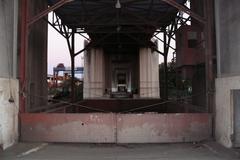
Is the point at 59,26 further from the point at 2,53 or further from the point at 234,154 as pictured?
the point at 234,154

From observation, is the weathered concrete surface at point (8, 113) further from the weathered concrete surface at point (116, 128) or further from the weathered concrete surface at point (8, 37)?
the weathered concrete surface at point (116, 128)

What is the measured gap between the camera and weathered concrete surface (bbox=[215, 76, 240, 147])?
452 inches

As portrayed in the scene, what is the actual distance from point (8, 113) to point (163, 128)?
501 cm

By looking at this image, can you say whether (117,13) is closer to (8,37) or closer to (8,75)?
(8,37)

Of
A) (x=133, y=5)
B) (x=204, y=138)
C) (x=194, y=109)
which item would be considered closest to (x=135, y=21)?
(x=133, y=5)

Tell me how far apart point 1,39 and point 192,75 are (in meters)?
Result: 9.47

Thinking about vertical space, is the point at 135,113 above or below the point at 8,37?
below

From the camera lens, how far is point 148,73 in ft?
125

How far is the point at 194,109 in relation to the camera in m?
16.5

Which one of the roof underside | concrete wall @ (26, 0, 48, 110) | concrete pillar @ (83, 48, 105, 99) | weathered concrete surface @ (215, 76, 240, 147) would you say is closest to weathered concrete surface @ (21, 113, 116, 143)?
concrete wall @ (26, 0, 48, 110)

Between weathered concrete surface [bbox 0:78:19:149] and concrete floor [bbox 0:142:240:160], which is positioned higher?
weathered concrete surface [bbox 0:78:19:149]

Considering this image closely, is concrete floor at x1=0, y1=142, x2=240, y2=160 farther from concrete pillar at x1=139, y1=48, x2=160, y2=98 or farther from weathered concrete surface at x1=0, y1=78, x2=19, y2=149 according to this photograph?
concrete pillar at x1=139, y1=48, x2=160, y2=98

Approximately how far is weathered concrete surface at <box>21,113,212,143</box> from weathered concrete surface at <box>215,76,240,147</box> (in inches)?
25.3

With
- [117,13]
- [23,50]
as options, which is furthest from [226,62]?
[117,13]
